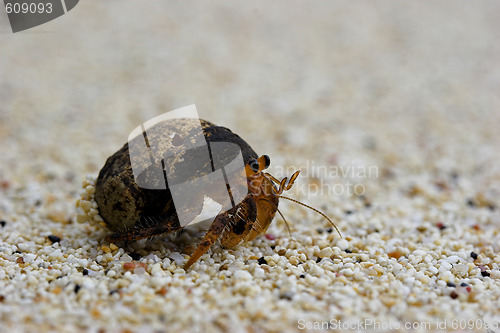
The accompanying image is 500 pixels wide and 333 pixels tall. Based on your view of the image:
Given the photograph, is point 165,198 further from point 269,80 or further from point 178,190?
point 269,80

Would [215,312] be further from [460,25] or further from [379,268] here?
[460,25]

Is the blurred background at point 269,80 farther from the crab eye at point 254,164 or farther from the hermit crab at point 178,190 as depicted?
the crab eye at point 254,164

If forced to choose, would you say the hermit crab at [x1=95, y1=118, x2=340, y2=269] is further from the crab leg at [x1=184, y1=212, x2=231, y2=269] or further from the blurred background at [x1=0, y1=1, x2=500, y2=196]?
the blurred background at [x1=0, y1=1, x2=500, y2=196]

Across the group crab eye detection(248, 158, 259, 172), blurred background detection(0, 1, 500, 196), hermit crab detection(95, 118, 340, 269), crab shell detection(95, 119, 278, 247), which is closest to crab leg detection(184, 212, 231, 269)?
hermit crab detection(95, 118, 340, 269)

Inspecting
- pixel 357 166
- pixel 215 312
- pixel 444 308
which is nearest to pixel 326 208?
pixel 357 166

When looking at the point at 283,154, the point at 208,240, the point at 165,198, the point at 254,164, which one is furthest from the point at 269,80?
the point at 208,240
